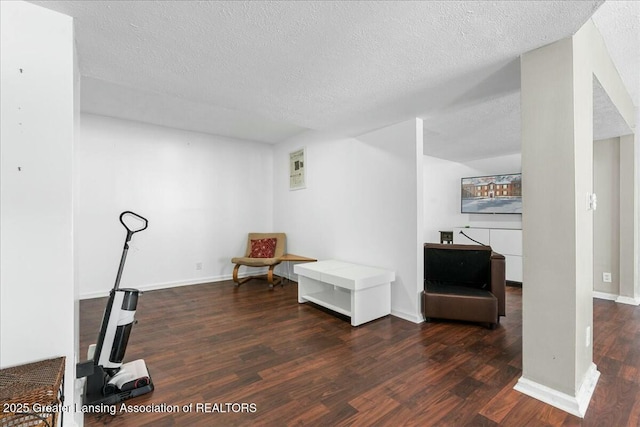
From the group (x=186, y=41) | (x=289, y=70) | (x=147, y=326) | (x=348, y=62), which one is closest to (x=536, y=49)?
(x=348, y=62)

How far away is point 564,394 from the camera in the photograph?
1.65m

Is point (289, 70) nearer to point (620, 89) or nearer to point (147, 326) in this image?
point (147, 326)

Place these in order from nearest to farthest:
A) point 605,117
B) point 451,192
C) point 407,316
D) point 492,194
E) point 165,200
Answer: point 605,117 < point 407,316 < point 165,200 < point 492,194 < point 451,192

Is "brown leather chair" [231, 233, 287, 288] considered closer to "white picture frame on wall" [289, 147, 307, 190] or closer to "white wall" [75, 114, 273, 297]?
"white wall" [75, 114, 273, 297]

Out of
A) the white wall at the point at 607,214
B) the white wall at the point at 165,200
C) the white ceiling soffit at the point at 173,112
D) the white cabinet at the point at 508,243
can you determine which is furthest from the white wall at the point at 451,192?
the white wall at the point at 165,200

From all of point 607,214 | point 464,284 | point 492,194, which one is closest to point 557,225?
point 464,284

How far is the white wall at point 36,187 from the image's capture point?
1320 millimetres

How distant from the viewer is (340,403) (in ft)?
5.62

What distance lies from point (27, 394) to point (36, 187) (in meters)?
0.91

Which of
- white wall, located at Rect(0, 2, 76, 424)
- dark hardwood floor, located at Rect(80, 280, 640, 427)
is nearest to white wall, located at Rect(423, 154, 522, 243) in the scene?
dark hardwood floor, located at Rect(80, 280, 640, 427)

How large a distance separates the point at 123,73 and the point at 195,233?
3.10 metres

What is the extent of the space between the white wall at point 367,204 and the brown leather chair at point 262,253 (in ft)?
0.79

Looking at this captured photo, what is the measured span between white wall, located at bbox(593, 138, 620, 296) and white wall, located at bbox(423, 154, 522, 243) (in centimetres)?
136

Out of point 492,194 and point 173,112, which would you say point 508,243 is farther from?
point 173,112
